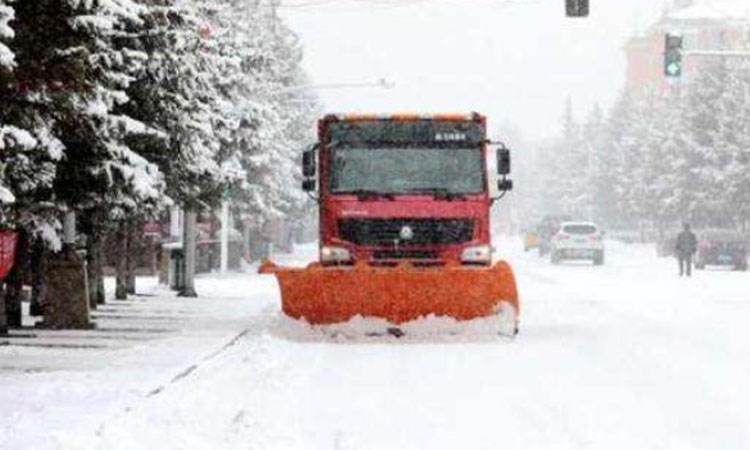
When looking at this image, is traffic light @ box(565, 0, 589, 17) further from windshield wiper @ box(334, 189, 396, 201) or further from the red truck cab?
windshield wiper @ box(334, 189, 396, 201)

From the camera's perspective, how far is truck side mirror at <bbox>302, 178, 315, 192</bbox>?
18328mm

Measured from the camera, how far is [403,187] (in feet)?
60.4

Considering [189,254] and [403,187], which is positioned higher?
[403,187]

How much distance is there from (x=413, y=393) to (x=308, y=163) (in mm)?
7263

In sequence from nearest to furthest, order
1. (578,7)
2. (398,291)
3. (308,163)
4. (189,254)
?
(398,291) < (308,163) < (578,7) < (189,254)

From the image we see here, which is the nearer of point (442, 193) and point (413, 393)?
point (413, 393)

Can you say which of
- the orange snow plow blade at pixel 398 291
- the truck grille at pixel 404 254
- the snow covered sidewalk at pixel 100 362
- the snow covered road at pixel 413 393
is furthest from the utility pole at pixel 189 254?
the orange snow plow blade at pixel 398 291

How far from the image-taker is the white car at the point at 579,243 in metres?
52.9

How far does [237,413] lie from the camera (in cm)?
1015

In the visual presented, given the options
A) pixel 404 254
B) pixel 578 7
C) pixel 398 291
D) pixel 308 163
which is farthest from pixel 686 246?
pixel 398 291

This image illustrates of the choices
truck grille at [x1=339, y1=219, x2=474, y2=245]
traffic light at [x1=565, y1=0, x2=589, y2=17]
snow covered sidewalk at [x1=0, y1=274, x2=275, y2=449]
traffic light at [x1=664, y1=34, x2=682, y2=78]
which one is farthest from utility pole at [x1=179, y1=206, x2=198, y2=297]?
traffic light at [x1=664, y1=34, x2=682, y2=78]

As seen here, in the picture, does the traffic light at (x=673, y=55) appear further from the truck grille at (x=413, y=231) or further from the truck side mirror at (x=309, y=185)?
the truck side mirror at (x=309, y=185)

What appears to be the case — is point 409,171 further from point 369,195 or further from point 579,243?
point 579,243

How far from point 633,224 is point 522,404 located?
96.2 metres
